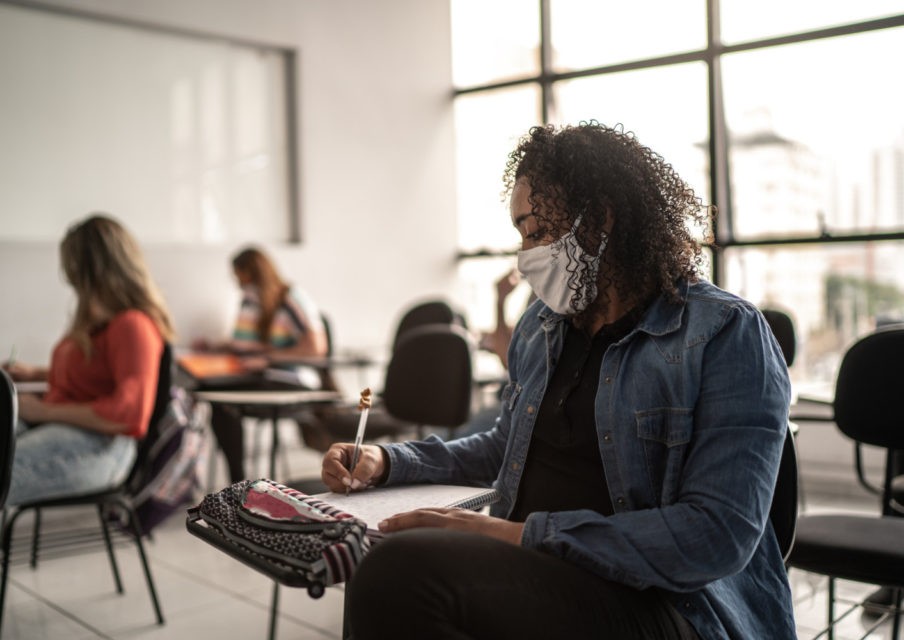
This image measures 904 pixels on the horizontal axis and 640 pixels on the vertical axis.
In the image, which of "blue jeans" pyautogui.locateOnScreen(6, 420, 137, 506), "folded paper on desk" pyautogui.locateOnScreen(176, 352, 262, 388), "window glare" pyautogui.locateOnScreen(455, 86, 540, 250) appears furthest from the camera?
"window glare" pyautogui.locateOnScreen(455, 86, 540, 250)

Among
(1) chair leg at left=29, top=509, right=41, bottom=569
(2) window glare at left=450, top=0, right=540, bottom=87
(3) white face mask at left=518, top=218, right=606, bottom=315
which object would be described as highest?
(2) window glare at left=450, top=0, right=540, bottom=87

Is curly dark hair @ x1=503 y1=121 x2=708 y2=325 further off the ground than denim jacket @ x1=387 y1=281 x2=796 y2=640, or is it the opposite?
curly dark hair @ x1=503 y1=121 x2=708 y2=325

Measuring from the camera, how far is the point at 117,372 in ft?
9.11

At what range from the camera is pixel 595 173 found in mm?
1354

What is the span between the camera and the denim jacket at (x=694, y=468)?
1135 millimetres

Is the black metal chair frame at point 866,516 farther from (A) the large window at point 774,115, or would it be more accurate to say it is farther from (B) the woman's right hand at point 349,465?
(A) the large window at point 774,115

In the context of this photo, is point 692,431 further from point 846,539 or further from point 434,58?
point 434,58

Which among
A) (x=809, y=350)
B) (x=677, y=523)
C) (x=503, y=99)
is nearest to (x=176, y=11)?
(x=503, y=99)

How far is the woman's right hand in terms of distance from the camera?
57.2 inches

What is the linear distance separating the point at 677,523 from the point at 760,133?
4448 millimetres

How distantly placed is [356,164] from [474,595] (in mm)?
5087

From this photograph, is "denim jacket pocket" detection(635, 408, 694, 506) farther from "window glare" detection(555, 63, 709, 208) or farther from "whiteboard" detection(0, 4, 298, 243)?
"window glare" detection(555, 63, 709, 208)

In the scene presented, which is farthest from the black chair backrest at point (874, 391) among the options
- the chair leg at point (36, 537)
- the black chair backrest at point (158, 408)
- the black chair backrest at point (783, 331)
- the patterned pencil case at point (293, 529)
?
the chair leg at point (36, 537)

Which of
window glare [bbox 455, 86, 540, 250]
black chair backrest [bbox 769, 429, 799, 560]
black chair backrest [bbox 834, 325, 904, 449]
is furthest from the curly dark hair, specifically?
window glare [bbox 455, 86, 540, 250]
